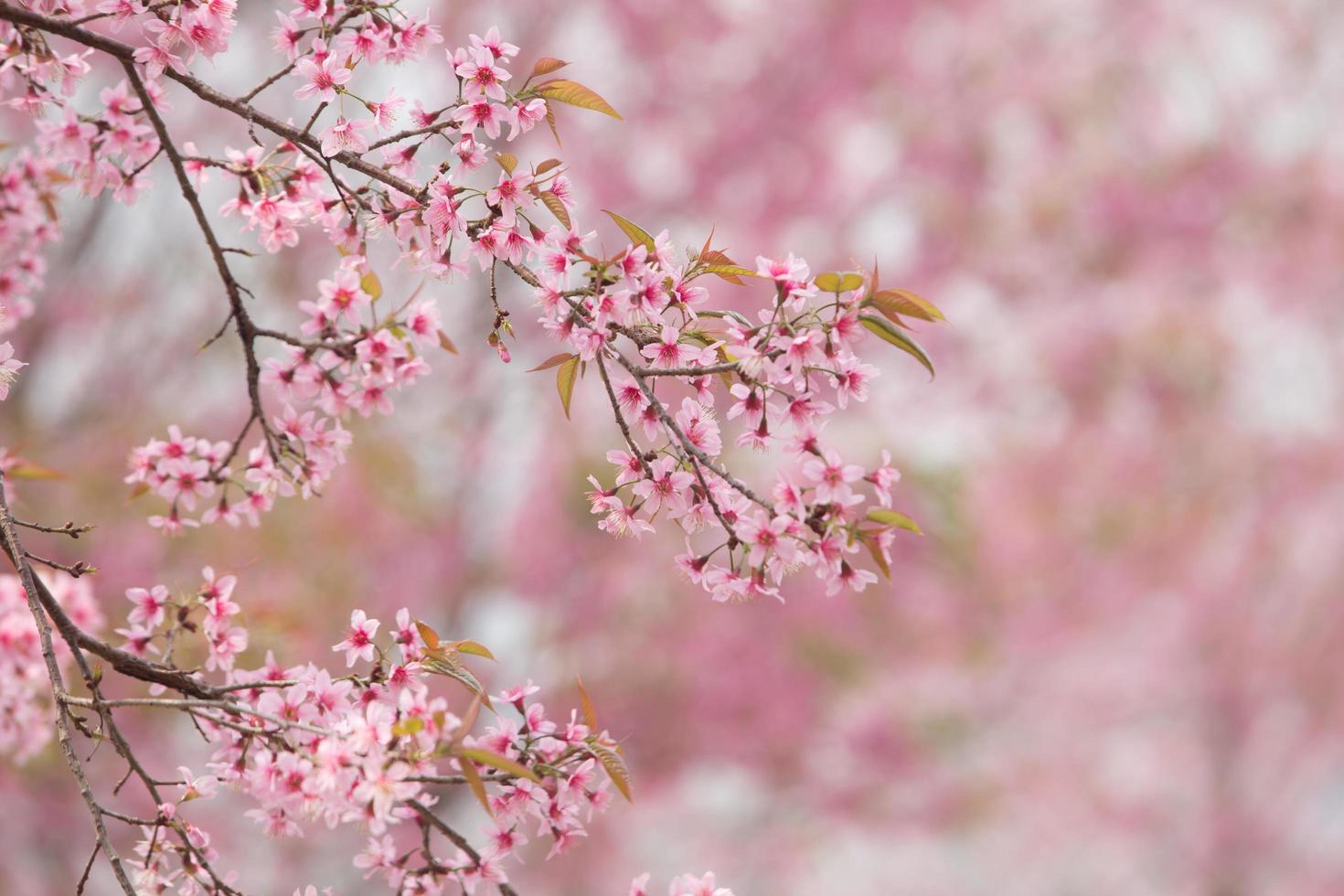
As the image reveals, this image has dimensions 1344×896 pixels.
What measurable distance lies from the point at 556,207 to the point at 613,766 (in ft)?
1.61

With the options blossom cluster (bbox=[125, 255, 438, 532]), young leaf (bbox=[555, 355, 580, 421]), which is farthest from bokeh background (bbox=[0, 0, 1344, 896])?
young leaf (bbox=[555, 355, 580, 421])

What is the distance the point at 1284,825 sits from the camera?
5809 mm

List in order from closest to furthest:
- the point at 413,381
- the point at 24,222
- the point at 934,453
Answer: the point at 413,381 → the point at 24,222 → the point at 934,453

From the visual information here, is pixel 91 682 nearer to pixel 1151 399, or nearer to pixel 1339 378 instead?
pixel 1151 399

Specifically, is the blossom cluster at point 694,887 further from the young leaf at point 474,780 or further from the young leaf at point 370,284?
the young leaf at point 370,284

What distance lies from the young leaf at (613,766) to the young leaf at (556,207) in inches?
18.4

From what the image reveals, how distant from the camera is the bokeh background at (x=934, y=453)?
4.21 meters

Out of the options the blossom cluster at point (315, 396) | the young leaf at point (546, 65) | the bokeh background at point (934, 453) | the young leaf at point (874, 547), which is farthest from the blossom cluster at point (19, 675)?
the bokeh background at point (934, 453)

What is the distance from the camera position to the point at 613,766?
3.15 ft

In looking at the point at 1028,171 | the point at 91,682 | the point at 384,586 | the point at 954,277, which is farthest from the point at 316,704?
the point at 1028,171

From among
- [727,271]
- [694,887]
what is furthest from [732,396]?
[694,887]

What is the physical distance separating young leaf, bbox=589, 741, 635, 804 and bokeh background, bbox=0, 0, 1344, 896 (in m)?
2.93

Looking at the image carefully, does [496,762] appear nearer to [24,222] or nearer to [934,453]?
[24,222]

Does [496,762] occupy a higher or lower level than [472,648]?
lower
